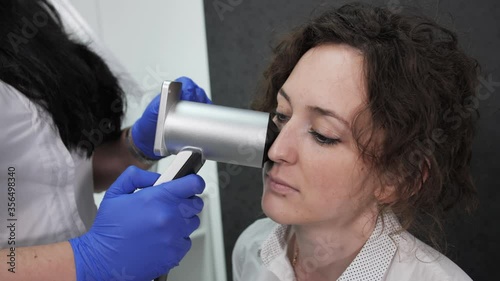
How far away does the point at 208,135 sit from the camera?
83 cm

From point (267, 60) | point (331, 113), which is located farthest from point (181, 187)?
point (267, 60)

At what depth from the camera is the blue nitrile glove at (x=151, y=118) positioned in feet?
3.50

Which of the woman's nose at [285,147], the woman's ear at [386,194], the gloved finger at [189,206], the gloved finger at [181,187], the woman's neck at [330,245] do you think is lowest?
the woman's neck at [330,245]

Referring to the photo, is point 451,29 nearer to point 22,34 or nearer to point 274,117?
point 274,117

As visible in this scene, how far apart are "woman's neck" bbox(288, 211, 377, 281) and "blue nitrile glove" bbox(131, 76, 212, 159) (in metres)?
0.39

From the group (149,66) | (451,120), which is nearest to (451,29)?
(451,120)

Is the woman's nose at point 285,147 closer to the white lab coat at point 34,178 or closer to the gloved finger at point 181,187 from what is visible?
the gloved finger at point 181,187

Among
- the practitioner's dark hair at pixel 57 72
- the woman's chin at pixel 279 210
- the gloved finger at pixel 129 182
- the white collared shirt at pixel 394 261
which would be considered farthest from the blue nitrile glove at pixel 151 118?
the white collared shirt at pixel 394 261

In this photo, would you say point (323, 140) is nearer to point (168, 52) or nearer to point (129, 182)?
point (129, 182)

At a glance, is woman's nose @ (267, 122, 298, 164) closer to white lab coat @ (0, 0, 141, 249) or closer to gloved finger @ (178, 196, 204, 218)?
gloved finger @ (178, 196, 204, 218)

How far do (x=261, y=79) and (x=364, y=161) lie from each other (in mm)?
496

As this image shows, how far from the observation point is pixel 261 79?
4.19 ft

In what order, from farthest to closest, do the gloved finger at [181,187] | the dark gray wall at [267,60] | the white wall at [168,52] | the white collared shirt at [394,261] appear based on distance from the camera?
the white wall at [168,52]
the dark gray wall at [267,60]
the white collared shirt at [394,261]
the gloved finger at [181,187]

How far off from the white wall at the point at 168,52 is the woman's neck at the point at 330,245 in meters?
0.46
